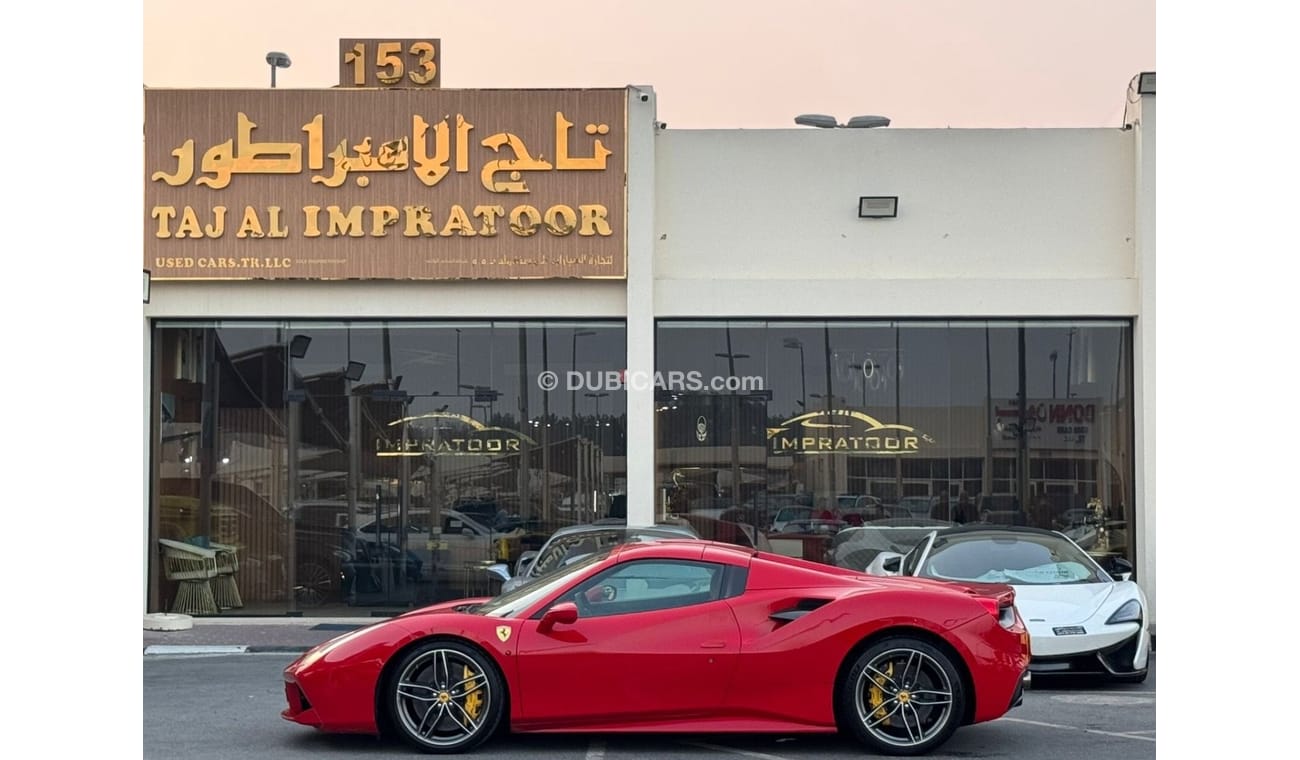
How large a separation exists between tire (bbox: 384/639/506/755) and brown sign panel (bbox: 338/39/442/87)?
11.3 m

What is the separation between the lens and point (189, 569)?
60.9 ft

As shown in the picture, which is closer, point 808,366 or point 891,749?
point 891,749

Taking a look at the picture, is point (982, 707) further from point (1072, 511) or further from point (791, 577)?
point (1072, 511)

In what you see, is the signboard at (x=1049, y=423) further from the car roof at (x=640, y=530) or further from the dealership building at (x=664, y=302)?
the car roof at (x=640, y=530)

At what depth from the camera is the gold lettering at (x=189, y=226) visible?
18.2 m

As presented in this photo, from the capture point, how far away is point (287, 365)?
18.5 meters

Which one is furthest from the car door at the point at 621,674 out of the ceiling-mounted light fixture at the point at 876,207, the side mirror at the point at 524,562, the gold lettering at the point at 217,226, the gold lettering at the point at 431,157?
the gold lettering at the point at 217,226

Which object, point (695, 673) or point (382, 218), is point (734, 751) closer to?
point (695, 673)

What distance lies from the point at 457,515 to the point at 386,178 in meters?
4.36

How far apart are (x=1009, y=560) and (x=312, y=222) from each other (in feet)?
31.6

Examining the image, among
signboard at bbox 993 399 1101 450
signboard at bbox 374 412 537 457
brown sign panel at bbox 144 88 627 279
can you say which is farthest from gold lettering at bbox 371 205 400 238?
signboard at bbox 993 399 1101 450

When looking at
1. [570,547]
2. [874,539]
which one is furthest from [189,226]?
[874,539]

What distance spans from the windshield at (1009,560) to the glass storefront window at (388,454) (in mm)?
5579
